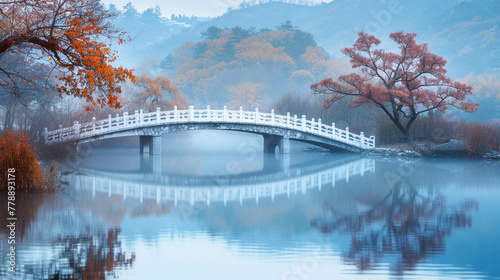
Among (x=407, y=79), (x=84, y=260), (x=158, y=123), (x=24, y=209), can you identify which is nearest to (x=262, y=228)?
(x=84, y=260)

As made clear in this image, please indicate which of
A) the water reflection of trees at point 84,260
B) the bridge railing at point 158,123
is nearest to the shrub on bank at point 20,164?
the water reflection of trees at point 84,260

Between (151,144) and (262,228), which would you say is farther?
(151,144)

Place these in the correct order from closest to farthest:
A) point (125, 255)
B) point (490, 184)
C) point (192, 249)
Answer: point (125, 255) → point (192, 249) → point (490, 184)

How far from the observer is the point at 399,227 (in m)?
9.05

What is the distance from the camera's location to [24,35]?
8375 mm

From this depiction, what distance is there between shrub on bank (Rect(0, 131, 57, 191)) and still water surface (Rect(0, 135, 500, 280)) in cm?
45

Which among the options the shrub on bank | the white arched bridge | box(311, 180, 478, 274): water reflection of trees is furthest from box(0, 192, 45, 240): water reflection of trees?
the white arched bridge

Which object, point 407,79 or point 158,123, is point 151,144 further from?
point 407,79

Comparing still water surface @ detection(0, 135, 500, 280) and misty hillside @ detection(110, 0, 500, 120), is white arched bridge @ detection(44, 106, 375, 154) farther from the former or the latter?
misty hillside @ detection(110, 0, 500, 120)

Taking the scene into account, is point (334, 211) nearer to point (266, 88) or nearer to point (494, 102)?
point (494, 102)

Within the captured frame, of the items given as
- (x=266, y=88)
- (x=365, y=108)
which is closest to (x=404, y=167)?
(x=365, y=108)

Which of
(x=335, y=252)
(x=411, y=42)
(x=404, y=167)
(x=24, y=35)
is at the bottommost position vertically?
(x=335, y=252)

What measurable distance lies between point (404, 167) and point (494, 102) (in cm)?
2612

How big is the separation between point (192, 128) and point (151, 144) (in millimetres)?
2006
